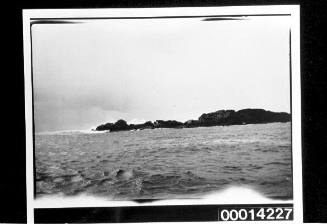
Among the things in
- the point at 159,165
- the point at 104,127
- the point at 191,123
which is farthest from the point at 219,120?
the point at 104,127

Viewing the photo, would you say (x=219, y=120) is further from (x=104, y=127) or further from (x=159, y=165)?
(x=104, y=127)

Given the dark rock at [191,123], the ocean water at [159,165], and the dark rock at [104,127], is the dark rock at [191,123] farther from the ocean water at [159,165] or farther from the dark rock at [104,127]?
the dark rock at [104,127]

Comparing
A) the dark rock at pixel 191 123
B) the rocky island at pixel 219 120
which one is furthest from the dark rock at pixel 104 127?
the dark rock at pixel 191 123

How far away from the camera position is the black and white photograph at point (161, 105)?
877mm

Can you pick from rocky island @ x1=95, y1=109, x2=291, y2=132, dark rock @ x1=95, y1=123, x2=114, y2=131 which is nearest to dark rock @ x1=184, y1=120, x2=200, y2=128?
rocky island @ x1=95, y1=109, x2=291, y2=132

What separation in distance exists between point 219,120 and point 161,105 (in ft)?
0.58

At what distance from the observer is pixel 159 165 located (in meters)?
0.88

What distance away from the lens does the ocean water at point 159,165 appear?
0.88m

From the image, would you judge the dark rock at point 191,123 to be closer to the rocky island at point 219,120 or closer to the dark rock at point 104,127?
the rocky island at point 219,120

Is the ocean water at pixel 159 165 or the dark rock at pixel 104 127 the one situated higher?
the dark rock at pixel 104 127

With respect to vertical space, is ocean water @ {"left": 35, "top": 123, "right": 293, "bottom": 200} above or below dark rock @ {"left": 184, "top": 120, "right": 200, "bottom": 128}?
below

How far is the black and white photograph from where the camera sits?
34.5 inches

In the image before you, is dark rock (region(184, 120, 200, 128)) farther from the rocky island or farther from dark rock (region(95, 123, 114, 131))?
dark rock (region(95, 123, 114, 131))

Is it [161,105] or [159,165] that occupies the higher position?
[161,105]
